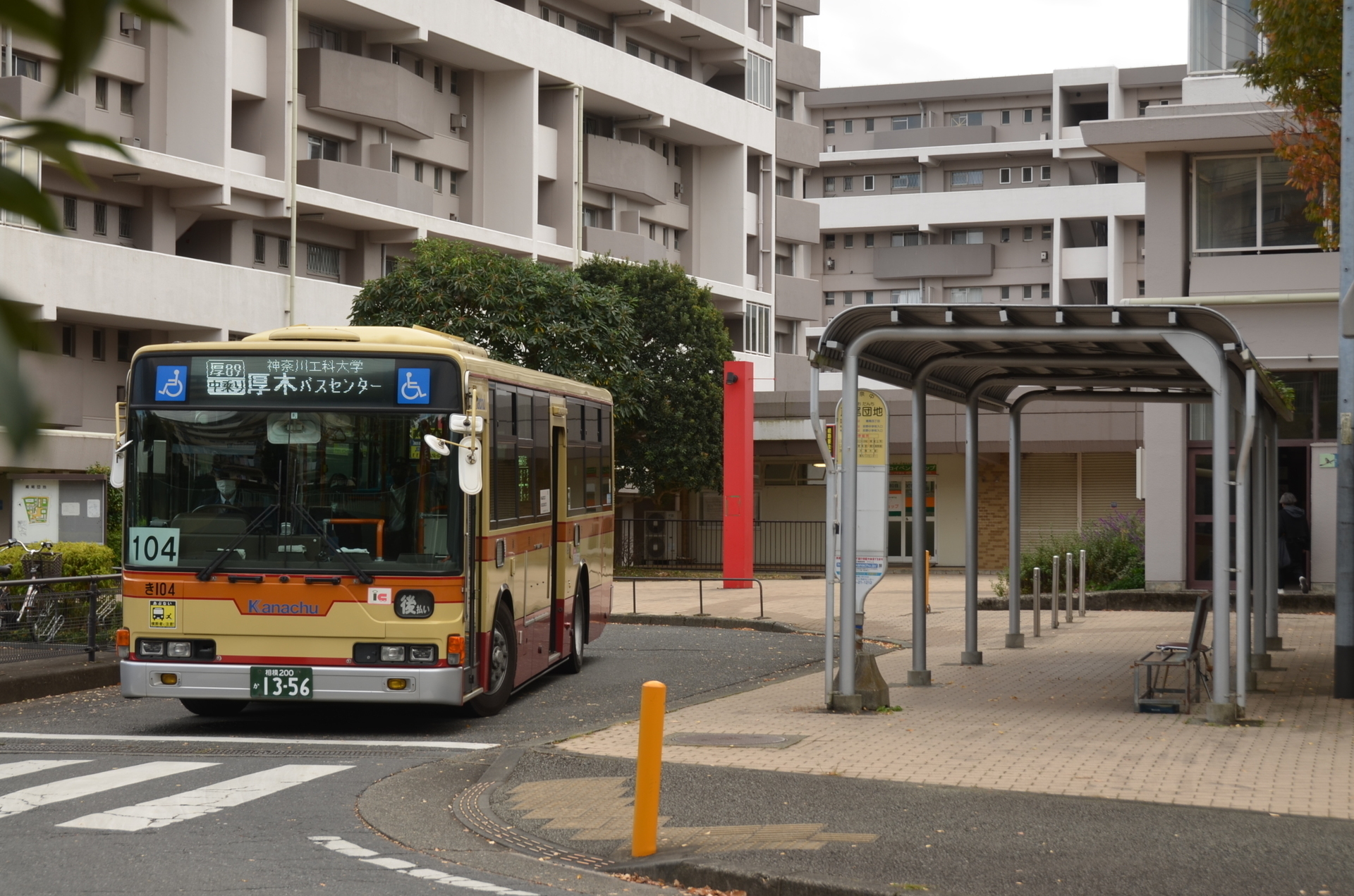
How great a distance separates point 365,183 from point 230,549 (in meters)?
31.2

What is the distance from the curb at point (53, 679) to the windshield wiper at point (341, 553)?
371cm

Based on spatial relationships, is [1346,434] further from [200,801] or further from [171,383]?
[200,801]

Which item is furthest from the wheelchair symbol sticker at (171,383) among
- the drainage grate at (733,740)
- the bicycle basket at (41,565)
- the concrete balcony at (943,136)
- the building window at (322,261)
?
the concrete balcony at (943,136)

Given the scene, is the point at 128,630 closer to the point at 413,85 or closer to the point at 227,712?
the point at 227,712

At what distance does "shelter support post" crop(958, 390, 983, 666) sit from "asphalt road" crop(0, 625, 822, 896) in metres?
1.89

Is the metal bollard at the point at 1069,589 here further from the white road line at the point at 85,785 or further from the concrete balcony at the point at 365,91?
the concrete balcony at the point at 365,91

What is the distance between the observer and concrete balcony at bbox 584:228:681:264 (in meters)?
51.2

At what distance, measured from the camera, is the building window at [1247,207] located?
25359 millimetres

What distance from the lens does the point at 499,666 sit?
1341 centimetres

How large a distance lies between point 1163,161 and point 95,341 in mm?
23760

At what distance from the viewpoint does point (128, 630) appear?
12.2 metres

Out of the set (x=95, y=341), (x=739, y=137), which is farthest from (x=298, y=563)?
(x=739, y=137)

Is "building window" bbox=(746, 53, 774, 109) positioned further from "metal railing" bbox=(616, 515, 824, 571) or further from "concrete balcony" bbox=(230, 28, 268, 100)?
"concrete balcony" bbox=(230, 28, 268, 100)

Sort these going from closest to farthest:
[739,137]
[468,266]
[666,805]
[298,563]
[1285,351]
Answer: [666,805] < [298,563] < [1285,351] < [468,266] < [739,137]
